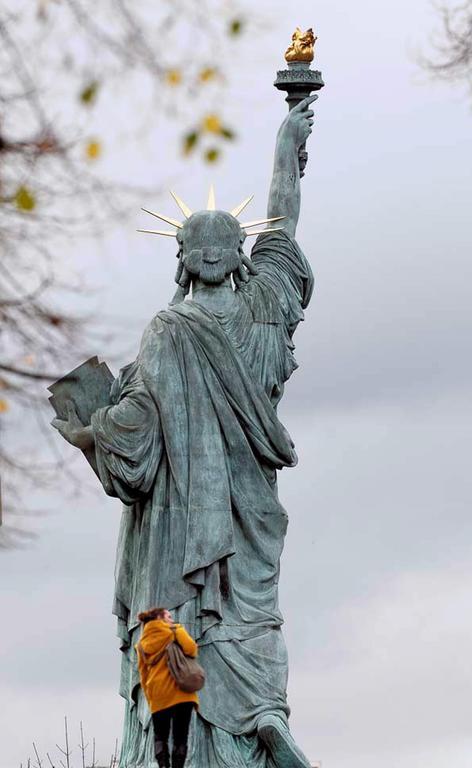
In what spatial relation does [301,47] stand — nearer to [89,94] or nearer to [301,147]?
[301,147]

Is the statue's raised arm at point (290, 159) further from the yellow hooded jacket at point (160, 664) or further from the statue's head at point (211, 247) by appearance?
the yellow hooded jacket at point (160, 664)

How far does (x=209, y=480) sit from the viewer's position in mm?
31562

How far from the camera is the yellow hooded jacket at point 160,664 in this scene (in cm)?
2858

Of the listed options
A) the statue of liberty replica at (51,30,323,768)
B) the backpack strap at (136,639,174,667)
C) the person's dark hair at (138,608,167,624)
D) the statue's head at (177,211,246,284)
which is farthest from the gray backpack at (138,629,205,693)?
the statue's head at (177,211,246,284)

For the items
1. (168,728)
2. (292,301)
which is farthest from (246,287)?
(168,728)

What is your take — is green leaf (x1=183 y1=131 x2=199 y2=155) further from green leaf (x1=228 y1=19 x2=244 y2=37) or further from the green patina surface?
the green patina surface

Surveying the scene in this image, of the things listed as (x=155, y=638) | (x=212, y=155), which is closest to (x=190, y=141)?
(x=212, y=155)

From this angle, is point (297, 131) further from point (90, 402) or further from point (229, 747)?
point (229, 747)

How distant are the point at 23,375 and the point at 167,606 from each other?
9305 mm

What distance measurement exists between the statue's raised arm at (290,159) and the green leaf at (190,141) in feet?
36.6

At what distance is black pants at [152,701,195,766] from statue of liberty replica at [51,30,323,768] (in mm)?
1900

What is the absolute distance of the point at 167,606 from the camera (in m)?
31.2

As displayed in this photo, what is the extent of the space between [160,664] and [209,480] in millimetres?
3181

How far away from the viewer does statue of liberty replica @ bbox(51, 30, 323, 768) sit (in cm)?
3134
